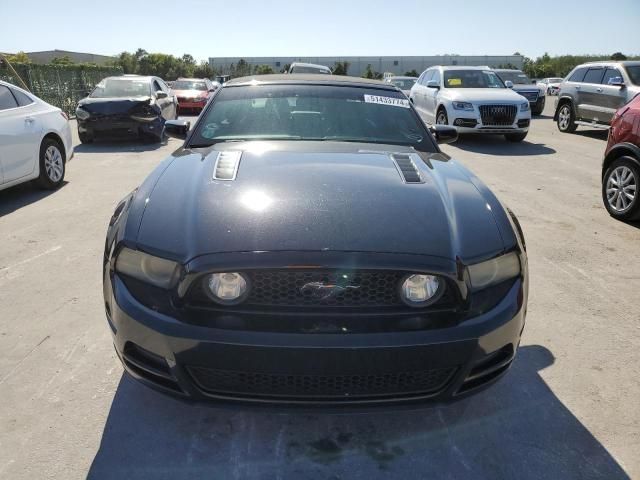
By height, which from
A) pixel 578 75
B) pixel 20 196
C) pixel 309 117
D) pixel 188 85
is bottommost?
pixel 188 85

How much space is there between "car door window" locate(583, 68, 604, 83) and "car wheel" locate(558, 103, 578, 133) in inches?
34.0

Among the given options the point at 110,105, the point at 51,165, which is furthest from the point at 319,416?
the point at 110,105

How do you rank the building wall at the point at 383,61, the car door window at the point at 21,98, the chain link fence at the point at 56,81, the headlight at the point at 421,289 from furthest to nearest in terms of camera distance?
the building wall at the point at 383,61 < the chain link fence at the point at 56,81 < the car door window at the point at 21,98 < the headlight at the point at 421,289

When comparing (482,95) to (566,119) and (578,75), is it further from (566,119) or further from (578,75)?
(566,119)

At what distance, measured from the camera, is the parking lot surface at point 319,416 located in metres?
2.16

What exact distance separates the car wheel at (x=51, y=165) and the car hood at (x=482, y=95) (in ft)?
25.8

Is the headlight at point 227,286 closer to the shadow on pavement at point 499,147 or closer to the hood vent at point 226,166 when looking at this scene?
the hood vent at point 226,166

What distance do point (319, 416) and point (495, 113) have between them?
393 inches

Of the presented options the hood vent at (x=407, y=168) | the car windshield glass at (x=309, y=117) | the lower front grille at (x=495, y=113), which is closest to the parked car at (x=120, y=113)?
the lower front grille at (x=495, y=113)

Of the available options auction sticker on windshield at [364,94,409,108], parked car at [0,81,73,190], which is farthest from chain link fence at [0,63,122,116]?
auction sticker on windshield at [364,94,409,108]

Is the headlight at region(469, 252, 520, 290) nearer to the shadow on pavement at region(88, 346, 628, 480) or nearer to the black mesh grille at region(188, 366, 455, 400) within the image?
the black mesh grille at region(188, 366, 455, 400)

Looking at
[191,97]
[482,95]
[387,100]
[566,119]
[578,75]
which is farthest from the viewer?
[191,97]

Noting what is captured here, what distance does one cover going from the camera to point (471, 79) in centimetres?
1241

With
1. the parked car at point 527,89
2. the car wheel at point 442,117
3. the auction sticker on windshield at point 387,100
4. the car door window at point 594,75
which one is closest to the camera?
the auction sticker on windshield at point 387,100
